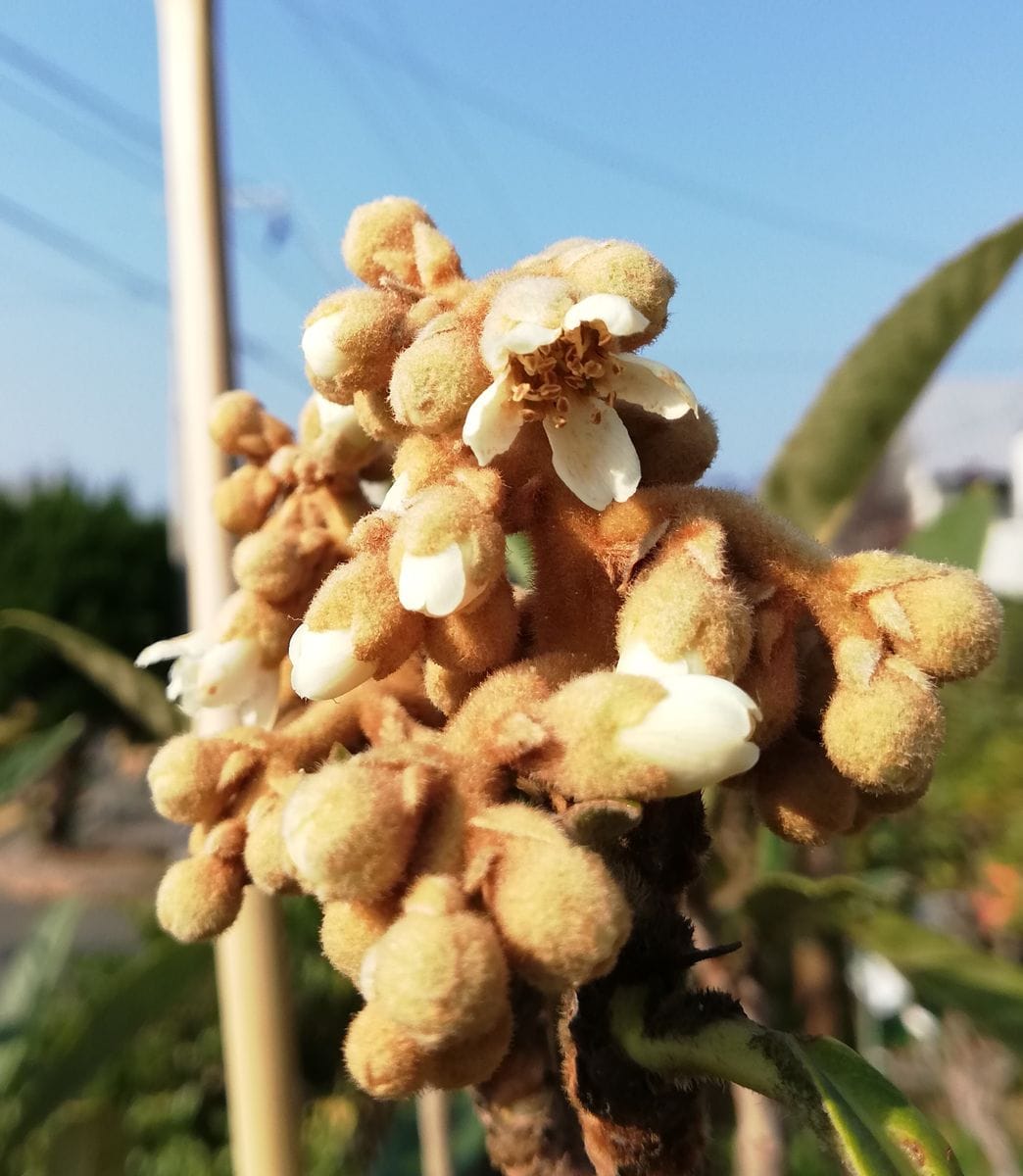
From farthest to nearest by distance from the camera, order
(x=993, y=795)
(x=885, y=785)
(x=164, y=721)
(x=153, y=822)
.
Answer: (x=153, y=822) → (x=993, y=795) → (x=164, y=721) → (x=885, y=785)

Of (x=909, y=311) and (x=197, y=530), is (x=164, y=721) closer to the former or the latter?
(x=197, y=530)

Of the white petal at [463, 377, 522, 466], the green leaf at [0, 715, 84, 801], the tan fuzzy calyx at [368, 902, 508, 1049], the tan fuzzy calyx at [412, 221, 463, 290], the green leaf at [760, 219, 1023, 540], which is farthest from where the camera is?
the green leaf at [0, 715, 84, 801]

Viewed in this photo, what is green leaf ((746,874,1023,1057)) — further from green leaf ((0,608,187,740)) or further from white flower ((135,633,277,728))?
green leaf ((0,608,187,740))

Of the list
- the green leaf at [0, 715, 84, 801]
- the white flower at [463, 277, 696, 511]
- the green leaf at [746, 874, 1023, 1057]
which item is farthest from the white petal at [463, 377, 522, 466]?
the green leaf at [0, 715, 84, 801]

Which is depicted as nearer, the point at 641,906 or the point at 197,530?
the point at 641,906

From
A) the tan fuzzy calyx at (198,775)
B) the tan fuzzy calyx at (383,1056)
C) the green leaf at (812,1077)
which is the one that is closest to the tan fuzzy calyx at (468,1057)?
the tan fuzzy calyx at (383,1056)


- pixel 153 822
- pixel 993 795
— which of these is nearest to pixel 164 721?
pixel 993 795
